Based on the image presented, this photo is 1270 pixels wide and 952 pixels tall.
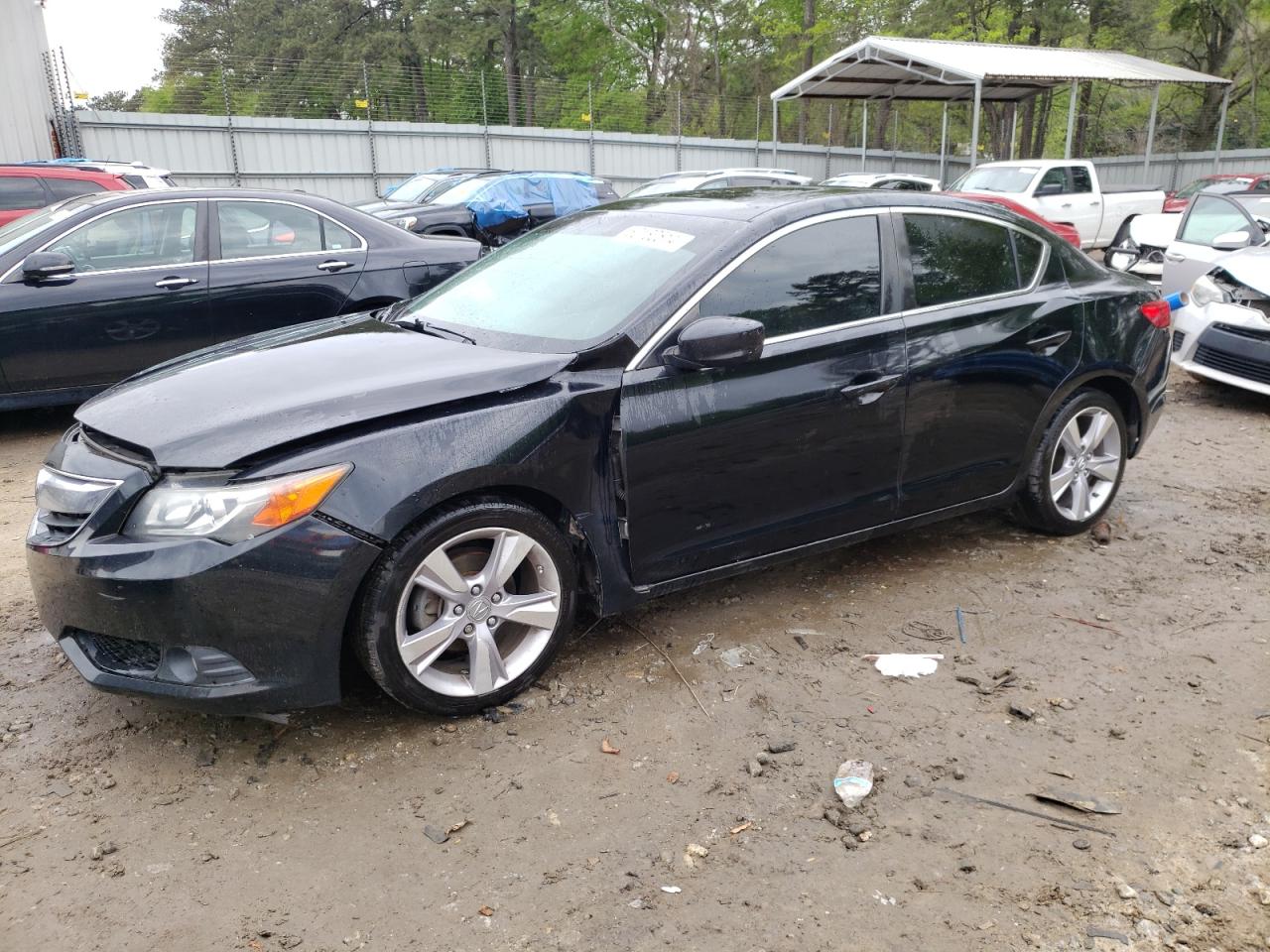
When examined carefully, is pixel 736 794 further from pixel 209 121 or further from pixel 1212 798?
pixel 209 121

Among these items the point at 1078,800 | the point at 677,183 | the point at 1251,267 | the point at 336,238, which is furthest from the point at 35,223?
the point at 677,183

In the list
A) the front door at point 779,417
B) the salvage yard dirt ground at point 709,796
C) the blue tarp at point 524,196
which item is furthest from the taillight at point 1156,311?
the blue tarp at point 524,196

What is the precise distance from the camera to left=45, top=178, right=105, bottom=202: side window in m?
10.6

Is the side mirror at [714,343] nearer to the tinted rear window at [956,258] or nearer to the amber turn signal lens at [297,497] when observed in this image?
the tinted rear window at [956,258]

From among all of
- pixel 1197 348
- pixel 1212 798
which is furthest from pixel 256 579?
pixel 1197 348

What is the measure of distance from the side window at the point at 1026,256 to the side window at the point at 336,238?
463 cm

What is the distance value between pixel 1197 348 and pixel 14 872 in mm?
8410

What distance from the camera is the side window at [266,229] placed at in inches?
270

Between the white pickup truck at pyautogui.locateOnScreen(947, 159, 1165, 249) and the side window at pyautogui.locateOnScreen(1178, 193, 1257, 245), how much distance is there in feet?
24.6

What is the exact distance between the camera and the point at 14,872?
258 cm

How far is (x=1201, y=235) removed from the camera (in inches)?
375

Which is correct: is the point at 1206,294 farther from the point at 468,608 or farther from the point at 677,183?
the point at 677,183

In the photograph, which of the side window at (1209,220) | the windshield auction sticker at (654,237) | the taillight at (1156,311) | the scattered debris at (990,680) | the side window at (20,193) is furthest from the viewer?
the side window at (20,193)

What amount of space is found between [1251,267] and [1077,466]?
432 cm
